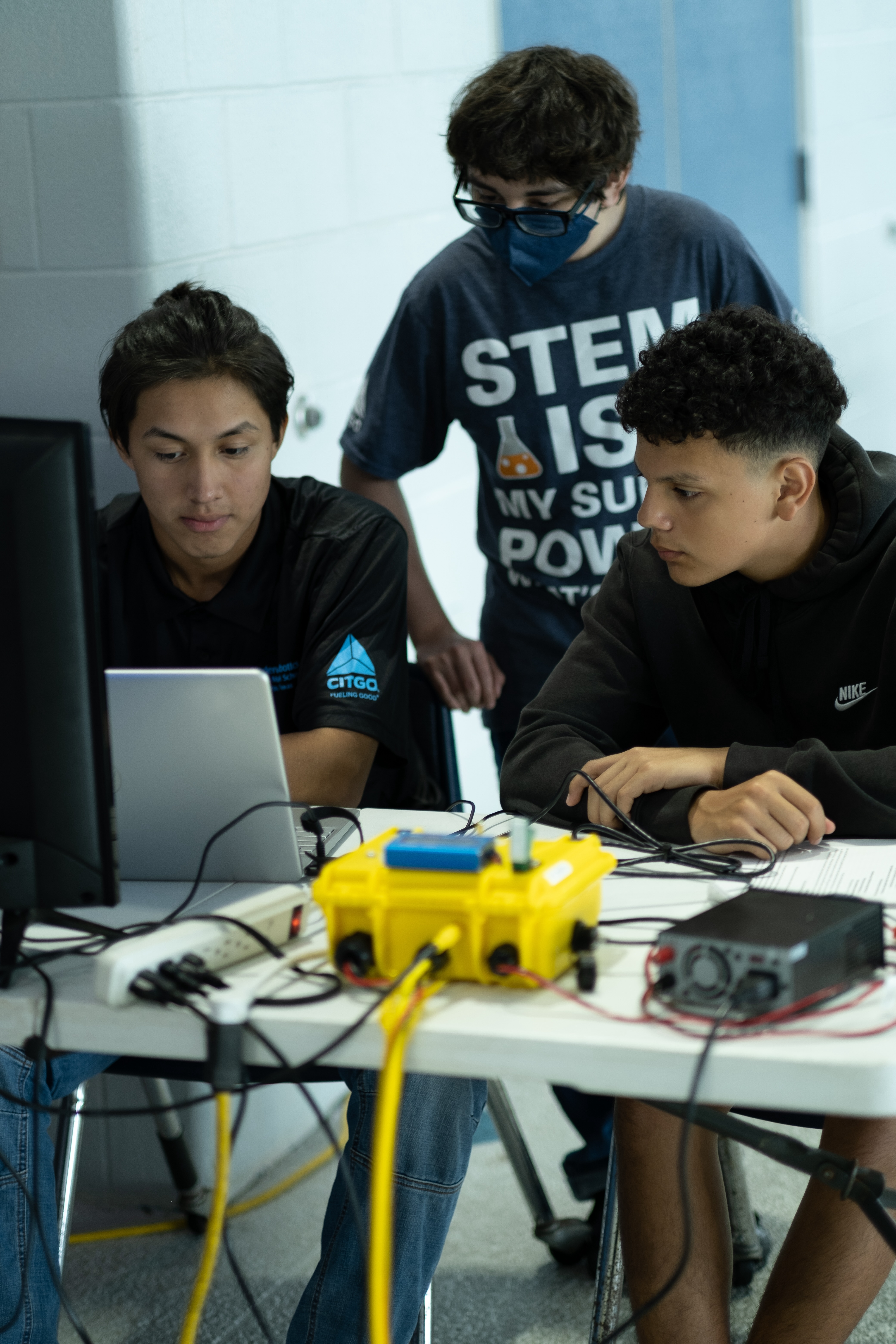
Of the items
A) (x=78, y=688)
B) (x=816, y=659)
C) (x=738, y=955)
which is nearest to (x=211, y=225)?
(x=816, y=659)

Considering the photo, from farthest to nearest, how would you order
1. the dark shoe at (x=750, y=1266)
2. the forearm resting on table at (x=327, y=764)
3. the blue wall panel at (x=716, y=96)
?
the blue wall panel at (x=716, y=96), the dark shoe at (x=750, y=1266), the forearm resting on table at (x=327, y=764)


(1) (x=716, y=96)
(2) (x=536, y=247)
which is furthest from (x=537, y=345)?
(1) (x=716, y=96)

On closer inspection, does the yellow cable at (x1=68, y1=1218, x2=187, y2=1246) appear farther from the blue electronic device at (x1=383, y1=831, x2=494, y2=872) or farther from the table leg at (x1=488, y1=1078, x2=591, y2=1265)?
the blue electronic device at (x1=383, y1=831, x2=494, y2=872)

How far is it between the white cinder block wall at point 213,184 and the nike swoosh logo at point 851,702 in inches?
40.4

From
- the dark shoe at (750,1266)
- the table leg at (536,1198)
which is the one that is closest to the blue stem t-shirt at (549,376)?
the table leg at (536,1198)

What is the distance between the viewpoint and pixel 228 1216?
206 centimetres

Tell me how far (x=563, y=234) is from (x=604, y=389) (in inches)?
9.1

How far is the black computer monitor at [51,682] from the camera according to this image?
1.00m

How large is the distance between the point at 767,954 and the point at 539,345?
52.4 inches

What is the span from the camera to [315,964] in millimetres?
1093

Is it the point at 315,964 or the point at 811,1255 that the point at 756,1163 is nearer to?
the point at 811,1255

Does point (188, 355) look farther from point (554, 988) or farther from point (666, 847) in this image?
point (554, 988)

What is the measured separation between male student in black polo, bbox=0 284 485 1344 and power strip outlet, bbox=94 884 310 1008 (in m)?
0.46

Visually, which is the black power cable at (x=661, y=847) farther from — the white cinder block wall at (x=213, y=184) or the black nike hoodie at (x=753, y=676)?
the white cinder block wall at (x=213, y=184)
